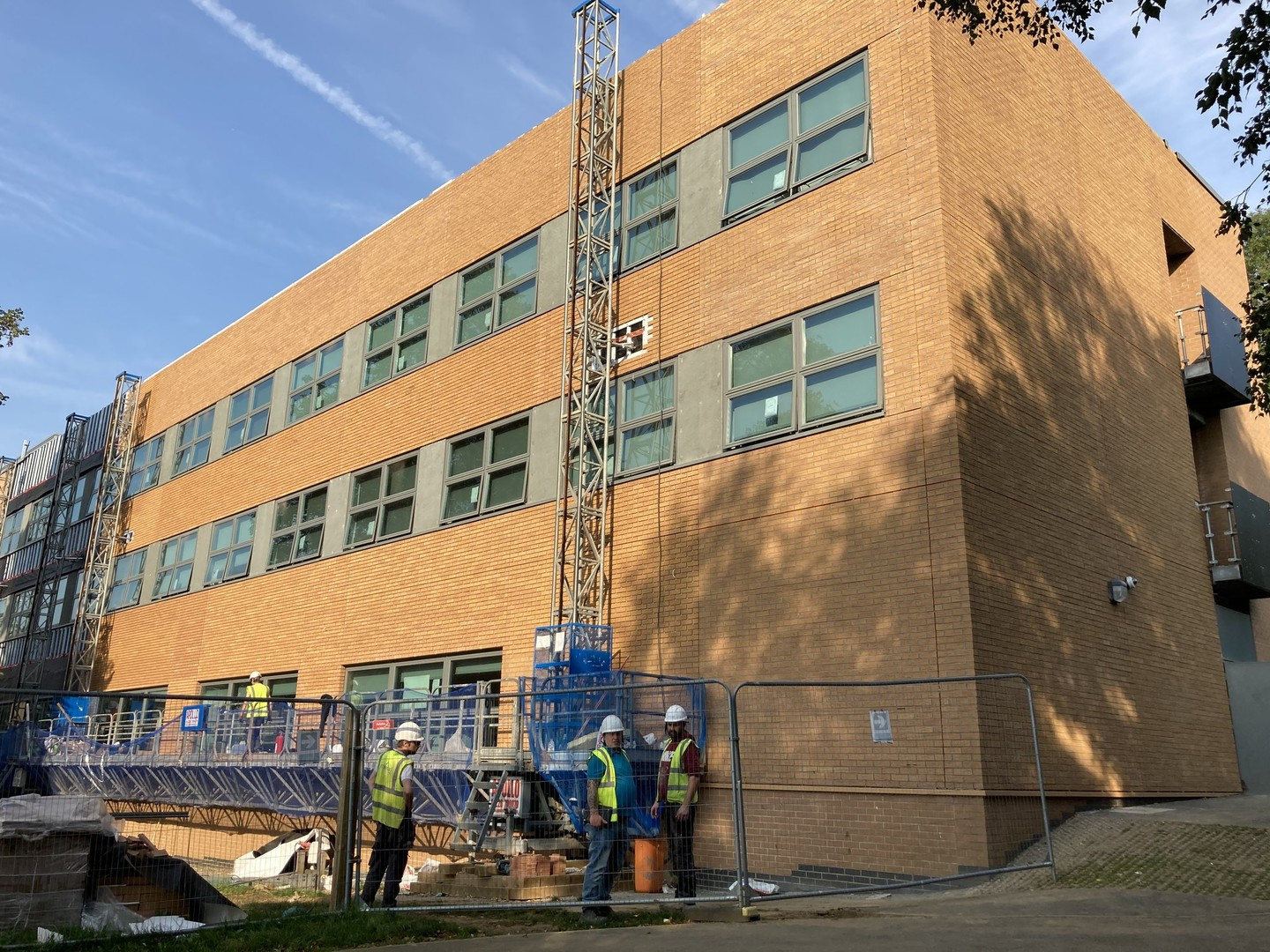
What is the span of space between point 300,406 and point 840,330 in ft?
47.3

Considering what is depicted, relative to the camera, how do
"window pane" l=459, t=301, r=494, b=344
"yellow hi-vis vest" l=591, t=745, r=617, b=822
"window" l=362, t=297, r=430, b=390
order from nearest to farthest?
1. "yellow hi-vis vest" l=591, t=745, r=617, b=822
2. "window pane" l=459, t=301, r=494, b=344
3. "window" l=362, t=297, r=430, b=390

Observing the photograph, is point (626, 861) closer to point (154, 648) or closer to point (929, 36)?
point (929, 36)

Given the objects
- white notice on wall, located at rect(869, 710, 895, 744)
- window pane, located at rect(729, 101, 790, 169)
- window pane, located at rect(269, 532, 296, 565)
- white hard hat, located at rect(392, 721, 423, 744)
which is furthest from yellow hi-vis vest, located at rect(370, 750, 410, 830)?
window pane, located at rect(269, 532, 296, 565)

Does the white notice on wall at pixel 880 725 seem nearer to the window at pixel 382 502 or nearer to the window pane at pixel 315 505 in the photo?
the window at pixel 382 502

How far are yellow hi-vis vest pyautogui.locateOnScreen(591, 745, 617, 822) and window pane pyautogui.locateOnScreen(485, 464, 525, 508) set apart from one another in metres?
8.38

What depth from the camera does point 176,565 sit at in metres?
27.1

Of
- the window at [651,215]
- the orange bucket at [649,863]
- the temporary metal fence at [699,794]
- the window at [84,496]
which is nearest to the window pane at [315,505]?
the temporary metal fence at [699,794]

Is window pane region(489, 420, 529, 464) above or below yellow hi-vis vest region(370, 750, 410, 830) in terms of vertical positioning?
above

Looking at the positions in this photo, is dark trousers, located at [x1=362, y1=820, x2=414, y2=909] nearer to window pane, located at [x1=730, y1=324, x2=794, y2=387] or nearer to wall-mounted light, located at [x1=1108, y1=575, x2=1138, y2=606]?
window pane, located at [x1=730, y1=324, x2=794, y2=387]

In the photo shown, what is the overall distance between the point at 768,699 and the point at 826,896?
2.10m

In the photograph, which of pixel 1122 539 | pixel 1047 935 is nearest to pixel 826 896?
pixel 1047 935

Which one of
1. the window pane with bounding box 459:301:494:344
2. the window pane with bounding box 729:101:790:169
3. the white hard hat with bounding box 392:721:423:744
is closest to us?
the white hard hat with bounding box 392:721:423:744

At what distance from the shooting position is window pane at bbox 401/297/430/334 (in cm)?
2138

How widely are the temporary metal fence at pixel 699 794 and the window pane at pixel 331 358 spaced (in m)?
9.66
